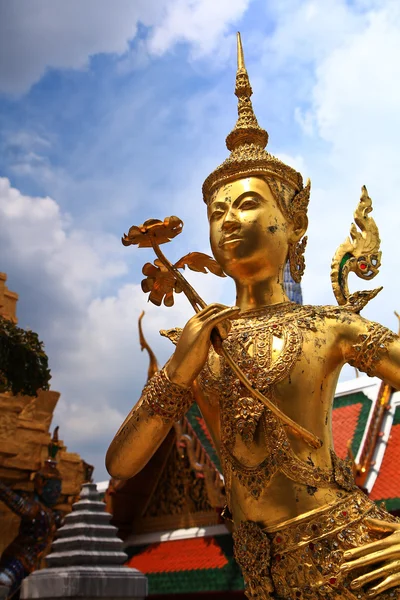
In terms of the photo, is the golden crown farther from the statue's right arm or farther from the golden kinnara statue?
the statue's right arm

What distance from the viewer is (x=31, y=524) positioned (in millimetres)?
9062

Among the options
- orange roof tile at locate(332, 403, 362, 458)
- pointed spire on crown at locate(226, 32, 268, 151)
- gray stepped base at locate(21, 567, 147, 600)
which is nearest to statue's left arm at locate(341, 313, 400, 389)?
pointed spire on crown at locate(226, 32, 268, 151)

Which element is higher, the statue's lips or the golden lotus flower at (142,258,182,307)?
the statue's lips

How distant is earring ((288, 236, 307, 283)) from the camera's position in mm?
3221

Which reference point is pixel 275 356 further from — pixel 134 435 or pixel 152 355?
pixel 152 355

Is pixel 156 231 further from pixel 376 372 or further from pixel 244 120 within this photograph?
pixel 376 372

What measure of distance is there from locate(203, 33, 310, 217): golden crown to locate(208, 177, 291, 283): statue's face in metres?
0.05

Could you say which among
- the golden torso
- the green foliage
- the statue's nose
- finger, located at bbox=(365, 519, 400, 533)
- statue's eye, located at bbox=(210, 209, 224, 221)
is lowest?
finger, located at bbox=(365, 519, 400, 533)

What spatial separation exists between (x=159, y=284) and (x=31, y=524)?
281 inches

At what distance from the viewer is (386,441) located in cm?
874

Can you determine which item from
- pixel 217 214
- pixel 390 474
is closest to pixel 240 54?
pixel 217 214

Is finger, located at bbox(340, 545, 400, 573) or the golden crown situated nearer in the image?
finger, located at bbox(340, 545, 400, 573)

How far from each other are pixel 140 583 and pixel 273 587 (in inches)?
143

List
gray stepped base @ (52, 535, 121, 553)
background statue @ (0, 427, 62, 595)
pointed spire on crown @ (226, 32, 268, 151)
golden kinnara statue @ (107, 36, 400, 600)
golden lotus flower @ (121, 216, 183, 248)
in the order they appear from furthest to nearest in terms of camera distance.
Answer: background statue @ (0, 427, 62, 595), gray stepped base @ (52, 535, 121, 553), pointed spire on crown @ (226, 32, 268, 151), golden lotus flower @ (121, 216, 183, 248), golden kinnara statue @ (107, 36, 400, 600)
